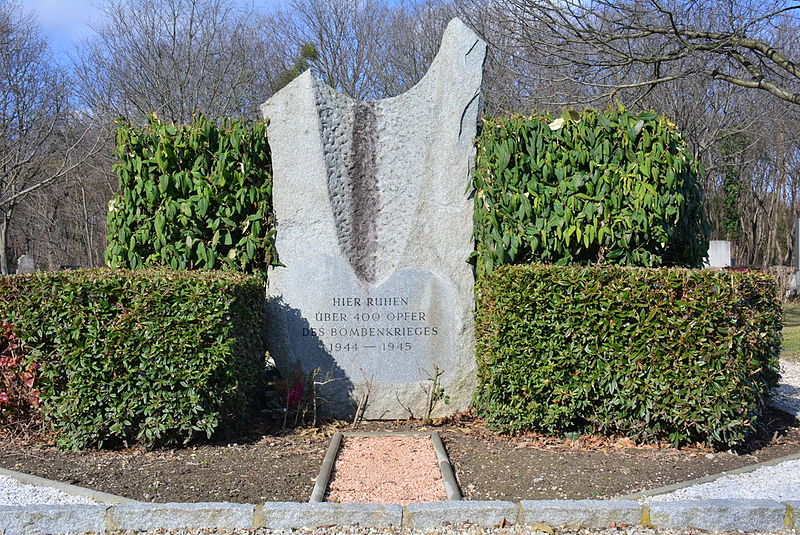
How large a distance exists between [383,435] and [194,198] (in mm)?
2875

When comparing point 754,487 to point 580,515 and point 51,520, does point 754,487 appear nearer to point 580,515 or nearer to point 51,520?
point 580,515

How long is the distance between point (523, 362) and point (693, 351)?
132 cm

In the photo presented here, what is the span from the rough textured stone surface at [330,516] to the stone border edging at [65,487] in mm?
955

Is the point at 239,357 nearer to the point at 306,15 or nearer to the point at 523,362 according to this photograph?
the point at 523,362

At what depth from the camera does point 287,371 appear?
6773 millimetres

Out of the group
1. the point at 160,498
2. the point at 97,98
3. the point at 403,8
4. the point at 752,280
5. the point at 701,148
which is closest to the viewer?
the point at 160,498

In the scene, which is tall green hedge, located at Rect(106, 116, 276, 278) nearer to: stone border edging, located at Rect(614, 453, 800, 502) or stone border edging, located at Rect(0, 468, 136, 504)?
stone border edging, located at Rect(0, 468, 136, 504)

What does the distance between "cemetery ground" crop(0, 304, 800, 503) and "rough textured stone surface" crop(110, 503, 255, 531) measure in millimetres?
330

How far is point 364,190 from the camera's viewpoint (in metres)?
6.96

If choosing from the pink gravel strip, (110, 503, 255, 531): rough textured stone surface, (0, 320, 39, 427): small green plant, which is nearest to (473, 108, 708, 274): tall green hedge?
the pink gravel strip

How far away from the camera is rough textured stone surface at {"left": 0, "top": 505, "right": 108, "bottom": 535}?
13.3 feet

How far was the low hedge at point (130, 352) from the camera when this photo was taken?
5.49 m

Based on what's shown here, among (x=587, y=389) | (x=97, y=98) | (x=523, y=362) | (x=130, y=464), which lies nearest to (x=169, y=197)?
(x=130, y=464)

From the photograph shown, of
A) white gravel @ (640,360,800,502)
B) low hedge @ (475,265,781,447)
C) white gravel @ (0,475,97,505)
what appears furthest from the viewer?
low hedge @ (475,265,781,447)
